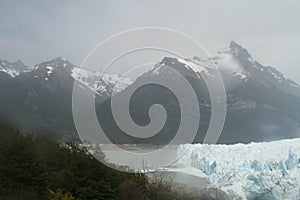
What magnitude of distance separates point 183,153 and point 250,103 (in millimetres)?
51308

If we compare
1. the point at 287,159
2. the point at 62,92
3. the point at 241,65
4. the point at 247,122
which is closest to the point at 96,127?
the point at 287,159

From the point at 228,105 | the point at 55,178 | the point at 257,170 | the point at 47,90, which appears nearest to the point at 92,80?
the point at 47,90

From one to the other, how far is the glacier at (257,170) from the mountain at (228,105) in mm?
13210

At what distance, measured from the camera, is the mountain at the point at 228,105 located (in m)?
47.2

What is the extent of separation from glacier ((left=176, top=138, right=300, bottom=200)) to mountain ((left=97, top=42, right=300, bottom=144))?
13210mm

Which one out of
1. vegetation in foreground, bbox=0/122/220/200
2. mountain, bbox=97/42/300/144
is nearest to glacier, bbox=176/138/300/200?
vegetation in foreground, bbox=0/122/220/200

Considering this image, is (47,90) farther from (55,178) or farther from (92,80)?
(55,178)

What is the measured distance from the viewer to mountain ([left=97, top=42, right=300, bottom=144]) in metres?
47.2

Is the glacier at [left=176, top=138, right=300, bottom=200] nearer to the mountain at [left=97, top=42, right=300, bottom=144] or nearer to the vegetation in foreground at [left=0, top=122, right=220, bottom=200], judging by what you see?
the vegetation in foreground at [left=0, top=122, right=220, bottom=200]

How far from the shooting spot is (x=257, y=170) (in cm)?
2064

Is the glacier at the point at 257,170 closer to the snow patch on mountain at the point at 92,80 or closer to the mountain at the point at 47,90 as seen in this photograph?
the mountain at the point at 47,90

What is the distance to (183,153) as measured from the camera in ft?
105

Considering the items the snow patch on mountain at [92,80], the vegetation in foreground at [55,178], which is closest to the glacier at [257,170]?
the vegetation in foreground at [55,178]

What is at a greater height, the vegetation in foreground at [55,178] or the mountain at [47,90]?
the mountain at [47,90]
